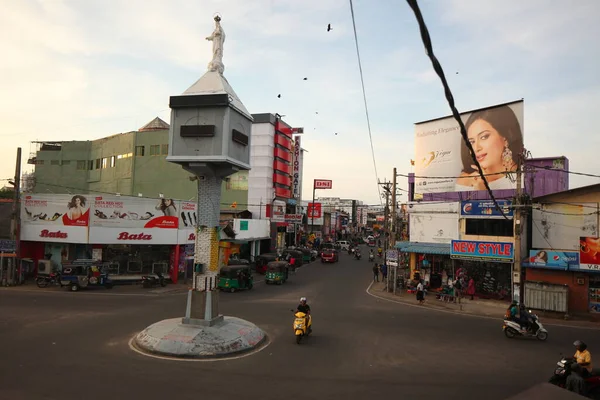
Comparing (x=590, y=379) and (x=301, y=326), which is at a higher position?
(x=590, y=379)

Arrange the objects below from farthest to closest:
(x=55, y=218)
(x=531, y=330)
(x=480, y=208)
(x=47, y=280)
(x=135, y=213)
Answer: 1. (x=135, y=213)
2. (x=55, y=218)
3. (x=480, y=208)
4. (x=47, y=280)
5. (x=531, y=330)

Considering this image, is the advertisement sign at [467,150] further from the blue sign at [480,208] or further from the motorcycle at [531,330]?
the motorcycle at [531,330]

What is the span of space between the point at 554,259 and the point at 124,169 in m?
46.5

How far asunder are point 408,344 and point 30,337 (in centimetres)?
1303

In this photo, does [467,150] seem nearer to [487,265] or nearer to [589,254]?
[487,265]

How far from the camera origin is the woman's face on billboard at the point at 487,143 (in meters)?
31.2

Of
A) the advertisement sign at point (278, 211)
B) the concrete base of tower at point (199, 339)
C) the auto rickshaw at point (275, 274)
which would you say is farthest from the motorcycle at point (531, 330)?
the advertisement sign at point (278, 211)

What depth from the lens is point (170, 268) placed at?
101 feet

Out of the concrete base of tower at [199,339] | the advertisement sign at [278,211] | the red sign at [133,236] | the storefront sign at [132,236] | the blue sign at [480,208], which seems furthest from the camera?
the advertisement sign at [278,211]

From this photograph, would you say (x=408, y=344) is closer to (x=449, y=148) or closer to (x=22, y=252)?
(x=449, y=148)

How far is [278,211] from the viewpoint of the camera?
54.1 meters

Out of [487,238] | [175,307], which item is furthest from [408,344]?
[487,238]

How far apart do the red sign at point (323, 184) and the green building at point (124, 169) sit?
2569 centimetres

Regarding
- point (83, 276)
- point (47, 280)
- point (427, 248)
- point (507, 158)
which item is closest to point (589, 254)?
point (427, 248)
